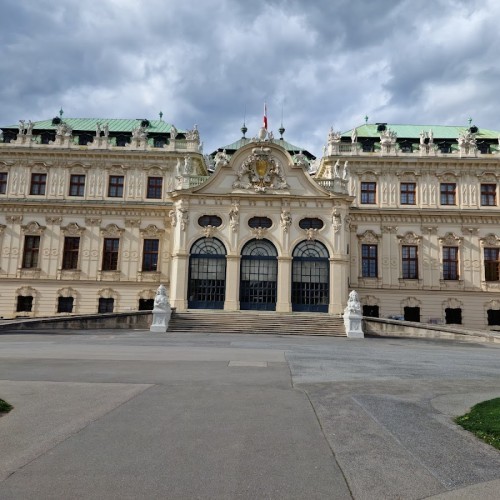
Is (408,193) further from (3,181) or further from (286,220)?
(3,181)

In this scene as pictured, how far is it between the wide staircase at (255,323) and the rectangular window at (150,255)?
8056 millimetres

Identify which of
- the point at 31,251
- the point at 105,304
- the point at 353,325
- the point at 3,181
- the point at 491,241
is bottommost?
the point at 353,325

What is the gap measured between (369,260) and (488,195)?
12.8 meters

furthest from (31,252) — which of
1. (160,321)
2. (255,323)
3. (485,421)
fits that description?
(485,421)

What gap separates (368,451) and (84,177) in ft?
142

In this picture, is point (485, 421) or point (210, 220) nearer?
point (485, 421)

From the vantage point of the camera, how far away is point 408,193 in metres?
44.8

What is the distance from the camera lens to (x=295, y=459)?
6.27 m

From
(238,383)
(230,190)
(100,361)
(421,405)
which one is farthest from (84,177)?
(421,405)

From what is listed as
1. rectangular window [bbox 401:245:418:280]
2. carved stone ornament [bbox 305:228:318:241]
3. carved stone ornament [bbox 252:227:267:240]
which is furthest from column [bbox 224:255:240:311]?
rectangular window [bbox 401:245:418:280]

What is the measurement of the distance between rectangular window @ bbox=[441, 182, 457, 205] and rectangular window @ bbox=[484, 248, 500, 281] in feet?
17.8

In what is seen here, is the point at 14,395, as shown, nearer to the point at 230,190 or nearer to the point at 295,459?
the point at 295,459

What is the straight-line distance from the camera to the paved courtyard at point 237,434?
538cm

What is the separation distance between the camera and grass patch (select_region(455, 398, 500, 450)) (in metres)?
7.27
